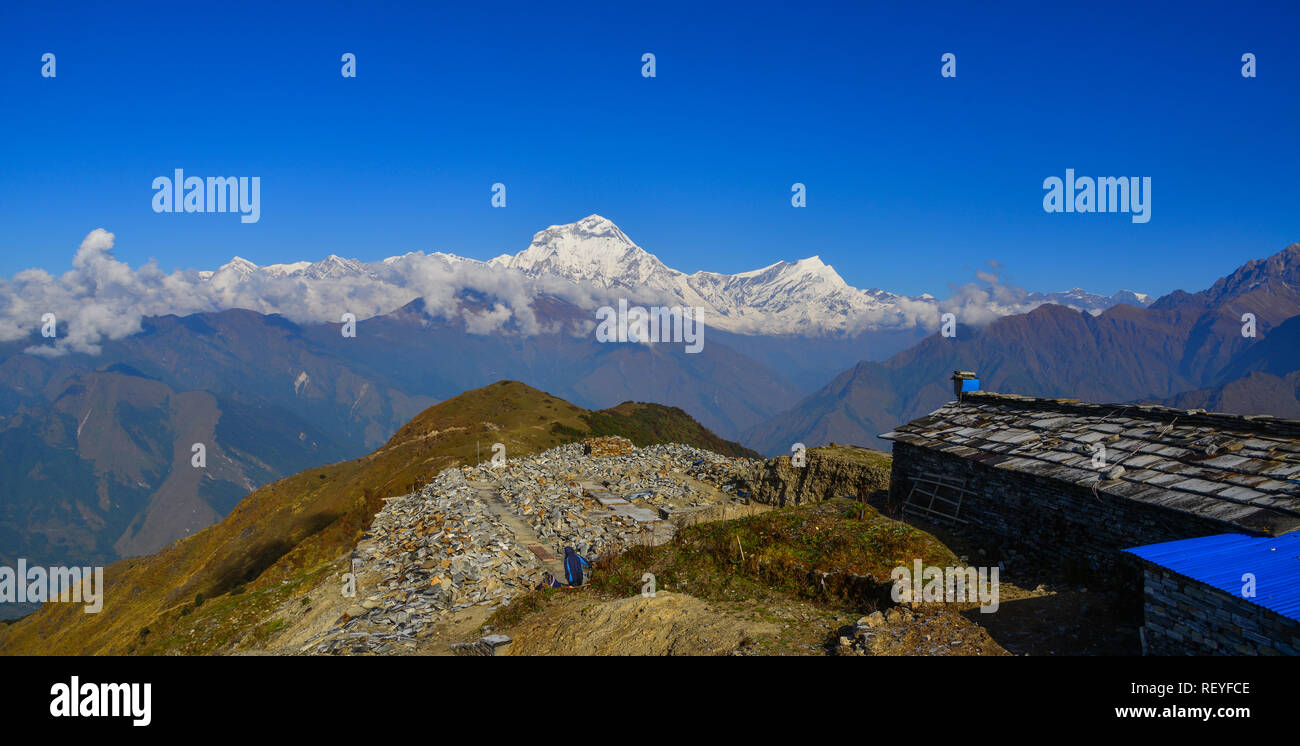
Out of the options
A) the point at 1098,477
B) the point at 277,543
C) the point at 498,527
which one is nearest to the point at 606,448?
the point at 498,527

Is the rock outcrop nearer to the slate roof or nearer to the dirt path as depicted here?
the slate roof

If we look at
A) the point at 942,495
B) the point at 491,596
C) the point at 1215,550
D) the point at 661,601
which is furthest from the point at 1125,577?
the point at 491,596

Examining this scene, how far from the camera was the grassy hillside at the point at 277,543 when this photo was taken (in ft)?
113

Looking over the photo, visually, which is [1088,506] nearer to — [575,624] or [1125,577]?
[1125,577]

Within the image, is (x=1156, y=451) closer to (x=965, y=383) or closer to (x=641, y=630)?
(x=965, y=383)

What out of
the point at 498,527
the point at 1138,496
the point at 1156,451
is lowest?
the point at 498,527

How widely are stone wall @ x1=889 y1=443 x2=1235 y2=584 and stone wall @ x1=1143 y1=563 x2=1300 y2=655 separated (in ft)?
2.65

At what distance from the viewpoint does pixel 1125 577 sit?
15.6 metres

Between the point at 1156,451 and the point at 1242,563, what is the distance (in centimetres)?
718

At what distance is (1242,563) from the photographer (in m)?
11.3

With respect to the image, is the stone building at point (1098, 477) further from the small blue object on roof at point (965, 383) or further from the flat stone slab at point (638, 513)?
the flat stone slab at point (638, 513)

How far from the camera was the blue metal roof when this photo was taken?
10.0 meters

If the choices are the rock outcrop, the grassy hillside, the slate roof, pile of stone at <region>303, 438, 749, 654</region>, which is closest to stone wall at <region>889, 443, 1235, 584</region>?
the slate roof
